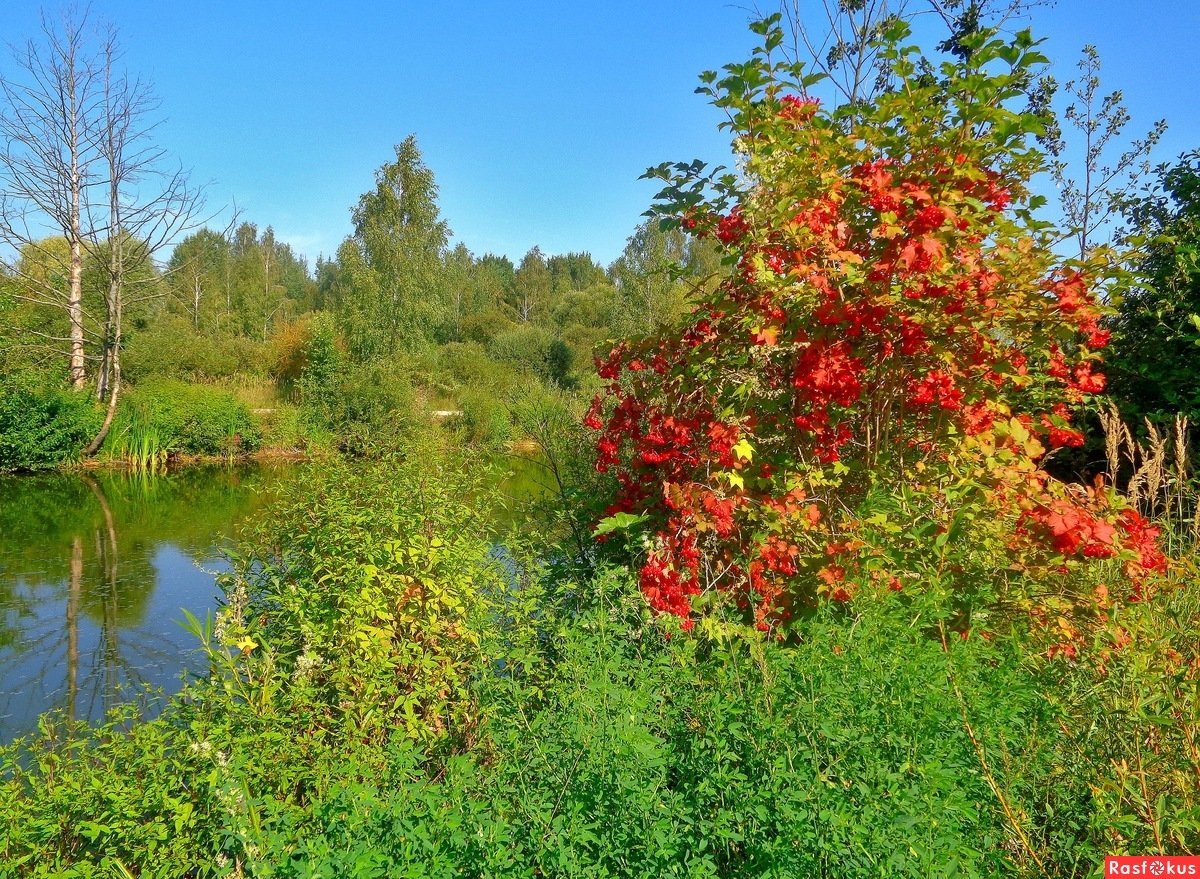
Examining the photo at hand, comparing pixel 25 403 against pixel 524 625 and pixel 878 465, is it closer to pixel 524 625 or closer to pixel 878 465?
pixel 524 625

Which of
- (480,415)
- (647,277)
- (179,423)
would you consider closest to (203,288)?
(179,423)

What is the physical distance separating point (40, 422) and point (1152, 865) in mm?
17720

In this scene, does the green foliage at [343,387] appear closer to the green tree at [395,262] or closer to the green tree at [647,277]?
the green tree at [395,262]

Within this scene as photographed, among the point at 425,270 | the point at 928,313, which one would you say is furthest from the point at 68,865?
the point at 425,270

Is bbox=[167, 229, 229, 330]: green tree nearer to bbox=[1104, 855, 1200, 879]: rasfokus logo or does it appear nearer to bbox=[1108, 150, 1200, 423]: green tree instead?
bbox=[1108, 150, 1200, 423]: green tree

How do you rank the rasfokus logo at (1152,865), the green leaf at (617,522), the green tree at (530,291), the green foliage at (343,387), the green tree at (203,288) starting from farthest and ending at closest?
the green tree at (530,291)
the green tree at (203,288)
the green foliage at (343,387)
the green leaf at (617,522)
the rasfokus logo at (1152,865)

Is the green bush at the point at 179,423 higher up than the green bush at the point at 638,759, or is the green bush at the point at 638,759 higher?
the green bush at the point at 179,423

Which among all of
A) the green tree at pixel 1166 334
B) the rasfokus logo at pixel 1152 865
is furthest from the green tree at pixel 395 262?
the rasfokus logo at pixel 1152 865

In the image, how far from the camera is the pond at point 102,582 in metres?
4.98

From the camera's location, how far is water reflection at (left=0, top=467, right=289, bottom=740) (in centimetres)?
504

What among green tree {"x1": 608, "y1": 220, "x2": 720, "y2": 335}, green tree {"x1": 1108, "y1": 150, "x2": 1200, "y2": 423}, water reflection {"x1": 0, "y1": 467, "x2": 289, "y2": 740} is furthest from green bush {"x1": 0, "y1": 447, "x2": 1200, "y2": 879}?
green tree {"x1": 608, "y1": 220, "x2": 720, "y2": 335}

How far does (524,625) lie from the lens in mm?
3148

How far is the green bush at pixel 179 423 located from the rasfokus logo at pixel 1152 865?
58.4 ft

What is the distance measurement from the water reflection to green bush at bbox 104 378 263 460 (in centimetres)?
241
